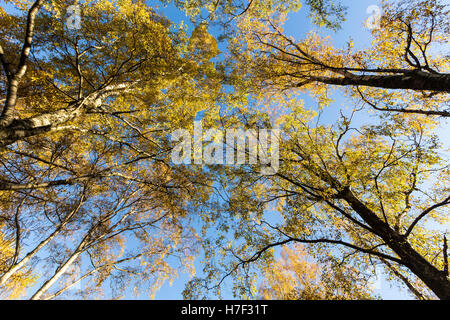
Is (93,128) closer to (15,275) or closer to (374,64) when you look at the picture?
(15,275)

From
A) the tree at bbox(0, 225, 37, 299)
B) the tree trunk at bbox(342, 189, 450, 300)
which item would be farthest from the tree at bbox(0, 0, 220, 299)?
the tree trunk at bbox(342, 189, 450, 300)

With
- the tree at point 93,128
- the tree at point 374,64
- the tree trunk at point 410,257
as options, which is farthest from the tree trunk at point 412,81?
the tree at point 93,128

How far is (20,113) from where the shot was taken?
5383mm

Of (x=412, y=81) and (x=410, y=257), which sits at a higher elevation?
(x=412, y=81)

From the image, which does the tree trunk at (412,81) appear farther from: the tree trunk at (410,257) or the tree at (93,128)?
the tree at (93,128)

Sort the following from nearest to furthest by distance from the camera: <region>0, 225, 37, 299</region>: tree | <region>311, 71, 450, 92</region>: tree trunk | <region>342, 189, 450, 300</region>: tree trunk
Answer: <region>342, 189, 450, 300</region>: tree trunk < <region>311, 71, 450, 92</region>: tree trunk < <region>0, 225, 37, 299</region>: tree

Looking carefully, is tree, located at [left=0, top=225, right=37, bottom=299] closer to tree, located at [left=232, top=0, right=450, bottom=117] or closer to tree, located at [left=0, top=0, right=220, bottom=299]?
tree, located at [left=0, top=0, right=220, bottom=299]

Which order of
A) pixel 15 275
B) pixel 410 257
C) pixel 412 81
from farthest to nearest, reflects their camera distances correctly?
pixel 15 275
pixel 412 81
pixel 410 257

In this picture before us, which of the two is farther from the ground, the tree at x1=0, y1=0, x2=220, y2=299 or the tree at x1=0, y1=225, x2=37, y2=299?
the tree at x1=0, y1=0, x2=220, y2=299

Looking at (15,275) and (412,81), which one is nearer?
(412,81)

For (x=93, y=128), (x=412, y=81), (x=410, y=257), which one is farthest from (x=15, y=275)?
(x=412, y=81)

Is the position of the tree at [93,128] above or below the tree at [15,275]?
above

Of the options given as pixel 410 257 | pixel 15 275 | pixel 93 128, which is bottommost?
pixel 15 275
